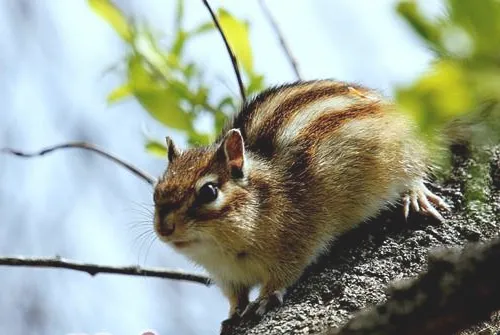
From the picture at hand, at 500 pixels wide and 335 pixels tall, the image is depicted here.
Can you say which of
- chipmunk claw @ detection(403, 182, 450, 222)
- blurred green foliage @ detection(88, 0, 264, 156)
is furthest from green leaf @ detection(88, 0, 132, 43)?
chipmunk claw @ detection(403, 182, 450, 222)

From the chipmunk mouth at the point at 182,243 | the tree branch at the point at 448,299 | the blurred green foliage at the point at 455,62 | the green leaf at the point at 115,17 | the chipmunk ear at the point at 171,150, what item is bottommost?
the tree branch at the point at 448,299

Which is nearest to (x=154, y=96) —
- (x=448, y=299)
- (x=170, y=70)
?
(x=170, y=70)

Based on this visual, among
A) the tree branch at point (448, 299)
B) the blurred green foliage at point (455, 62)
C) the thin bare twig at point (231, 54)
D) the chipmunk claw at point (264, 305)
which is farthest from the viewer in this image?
the thin bare twig at point (231, 54)

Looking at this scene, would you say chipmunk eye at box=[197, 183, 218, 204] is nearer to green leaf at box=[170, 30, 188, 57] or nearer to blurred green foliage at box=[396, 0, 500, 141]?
green leaf at box=[170, 30, 188, 57]

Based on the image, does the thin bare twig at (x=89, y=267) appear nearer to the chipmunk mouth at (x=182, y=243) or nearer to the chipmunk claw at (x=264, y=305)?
the chipmunk mouth at (x=182, y=243)

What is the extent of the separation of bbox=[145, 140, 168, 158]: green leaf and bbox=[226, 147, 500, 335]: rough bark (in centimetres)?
88

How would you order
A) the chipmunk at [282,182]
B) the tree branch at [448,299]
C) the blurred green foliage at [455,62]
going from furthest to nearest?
the chipmunk at [282,182], the tree branch at [448,299], the blurred green foliage at [455,62]

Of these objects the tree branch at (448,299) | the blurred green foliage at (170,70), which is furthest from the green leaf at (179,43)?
the tree branch at (448,299)

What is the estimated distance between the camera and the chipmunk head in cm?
321

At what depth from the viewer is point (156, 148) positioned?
3.28 metres

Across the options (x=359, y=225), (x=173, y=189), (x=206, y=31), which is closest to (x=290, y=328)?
(x=359, y=225)

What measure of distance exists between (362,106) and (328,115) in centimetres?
12

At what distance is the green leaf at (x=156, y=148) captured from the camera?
3.27 metres

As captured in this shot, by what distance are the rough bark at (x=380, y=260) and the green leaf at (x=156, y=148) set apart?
2.89 feet
